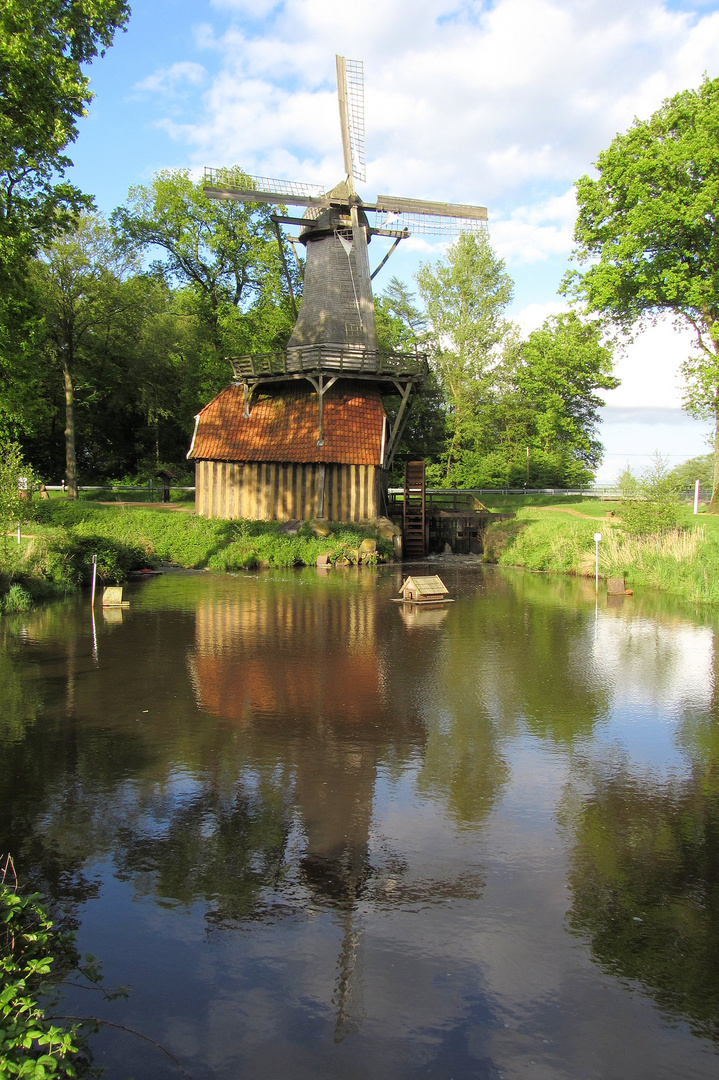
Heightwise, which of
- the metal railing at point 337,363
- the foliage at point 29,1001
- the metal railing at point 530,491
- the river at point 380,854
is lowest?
the river at point 380,854

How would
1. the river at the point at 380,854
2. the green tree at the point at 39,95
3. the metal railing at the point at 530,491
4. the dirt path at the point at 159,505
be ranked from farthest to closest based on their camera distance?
the metal railing at the point at 530,491
the dirt path at the point at 159,505
the green tree at the point at 39,95
the river at the point at 380,854

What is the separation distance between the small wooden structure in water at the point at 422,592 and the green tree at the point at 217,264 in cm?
2219

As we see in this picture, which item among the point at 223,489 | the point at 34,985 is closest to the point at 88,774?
the point at 34,985

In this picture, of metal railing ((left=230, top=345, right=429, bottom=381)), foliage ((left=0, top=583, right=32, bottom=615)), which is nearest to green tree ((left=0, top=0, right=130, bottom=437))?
foliage ((left=0, top=583, right=32, bottom=615))

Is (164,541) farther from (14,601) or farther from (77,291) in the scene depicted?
(77,291)

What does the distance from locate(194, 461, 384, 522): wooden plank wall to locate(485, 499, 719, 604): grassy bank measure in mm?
5212

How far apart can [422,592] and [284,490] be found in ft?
41.6

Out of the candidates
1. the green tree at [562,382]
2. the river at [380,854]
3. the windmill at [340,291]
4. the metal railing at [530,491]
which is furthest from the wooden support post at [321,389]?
the green tree at [562,382]

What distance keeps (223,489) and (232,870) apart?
2539 cm

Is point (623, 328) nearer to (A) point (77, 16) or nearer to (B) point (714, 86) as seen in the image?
(B) point (714, 86)

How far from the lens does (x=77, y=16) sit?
55.6 ft

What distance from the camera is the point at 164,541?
26609mm

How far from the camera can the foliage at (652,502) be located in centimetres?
2173

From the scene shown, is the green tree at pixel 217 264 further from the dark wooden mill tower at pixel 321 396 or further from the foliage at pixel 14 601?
the foliage at pixel 14 601
